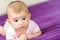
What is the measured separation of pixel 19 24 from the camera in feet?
3.46

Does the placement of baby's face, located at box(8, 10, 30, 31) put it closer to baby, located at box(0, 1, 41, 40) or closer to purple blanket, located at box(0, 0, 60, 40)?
baby, located at box(0, 1, 41, 40)

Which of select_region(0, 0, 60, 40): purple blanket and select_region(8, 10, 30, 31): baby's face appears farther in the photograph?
select_region(0, 0, 60, 40): purple blanket

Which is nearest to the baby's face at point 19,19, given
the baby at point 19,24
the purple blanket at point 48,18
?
the baby at point 19,24

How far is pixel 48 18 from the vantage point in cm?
144

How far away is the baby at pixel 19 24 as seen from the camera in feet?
3.46

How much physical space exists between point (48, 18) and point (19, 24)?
0.45 metres

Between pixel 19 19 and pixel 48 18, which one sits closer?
pixel 19 19

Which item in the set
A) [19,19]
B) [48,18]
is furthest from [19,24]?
[48,18]

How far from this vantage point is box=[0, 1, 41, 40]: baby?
41.5 inches

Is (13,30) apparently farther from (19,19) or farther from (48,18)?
(48,18)

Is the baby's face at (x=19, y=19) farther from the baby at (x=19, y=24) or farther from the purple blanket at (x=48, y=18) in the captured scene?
the purple blanket at (x=48, y=18)

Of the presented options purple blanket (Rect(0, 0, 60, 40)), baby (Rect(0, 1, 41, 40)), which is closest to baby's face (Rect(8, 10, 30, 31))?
baby (Rect(0, 1, 41, 40))

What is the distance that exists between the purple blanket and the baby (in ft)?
0.23

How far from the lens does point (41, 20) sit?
1.43 m
